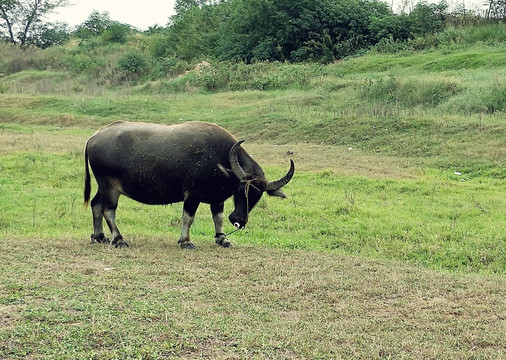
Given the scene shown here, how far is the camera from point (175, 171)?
320 inches

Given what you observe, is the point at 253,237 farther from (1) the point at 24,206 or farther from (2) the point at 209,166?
(1) the point at 24,206

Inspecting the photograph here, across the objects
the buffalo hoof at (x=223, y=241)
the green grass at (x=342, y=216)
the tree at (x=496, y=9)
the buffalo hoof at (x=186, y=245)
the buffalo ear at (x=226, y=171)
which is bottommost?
the green grass at (x=342, y=216)

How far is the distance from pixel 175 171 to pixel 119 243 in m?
1.25

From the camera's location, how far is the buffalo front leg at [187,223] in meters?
7.94

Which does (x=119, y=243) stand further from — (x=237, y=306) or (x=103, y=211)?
(x=237, y=306)

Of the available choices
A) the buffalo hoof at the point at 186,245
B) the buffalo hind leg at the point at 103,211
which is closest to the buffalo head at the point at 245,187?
the buffalo hoof at the point at 186,245

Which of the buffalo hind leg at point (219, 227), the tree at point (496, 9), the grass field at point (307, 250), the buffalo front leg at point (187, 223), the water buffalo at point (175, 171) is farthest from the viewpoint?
the tree at point (496, 9)

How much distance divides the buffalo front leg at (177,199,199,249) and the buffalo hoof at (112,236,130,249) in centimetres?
73

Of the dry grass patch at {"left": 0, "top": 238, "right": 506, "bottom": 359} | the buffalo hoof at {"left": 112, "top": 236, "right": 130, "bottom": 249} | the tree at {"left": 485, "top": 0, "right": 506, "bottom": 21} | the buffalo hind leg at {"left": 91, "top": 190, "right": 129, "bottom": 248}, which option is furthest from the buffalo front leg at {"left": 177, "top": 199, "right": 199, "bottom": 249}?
the tree at {"left": 485, "top": 0, "right": 506, "bottom": 21}

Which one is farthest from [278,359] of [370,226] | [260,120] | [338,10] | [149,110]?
[338,10]

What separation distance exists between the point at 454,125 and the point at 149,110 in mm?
13154

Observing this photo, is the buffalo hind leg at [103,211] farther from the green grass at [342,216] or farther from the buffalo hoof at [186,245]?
the buffalo hoof at [186,245]

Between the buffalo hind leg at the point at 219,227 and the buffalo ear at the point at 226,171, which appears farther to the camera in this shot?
the buffalo hind leg at the point at 219,227

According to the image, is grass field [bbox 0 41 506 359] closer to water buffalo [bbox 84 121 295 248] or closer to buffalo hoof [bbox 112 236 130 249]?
buffalo hoof [bbox 112 236 130 249]
